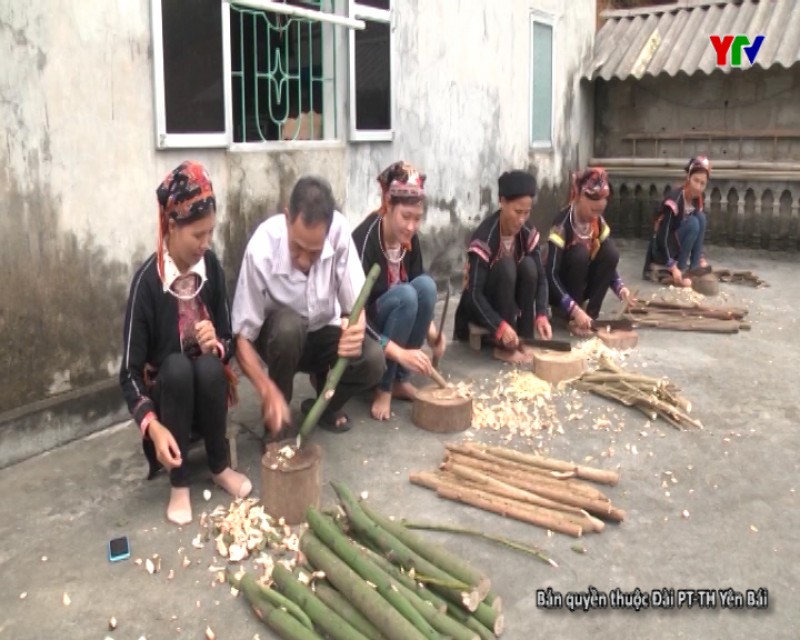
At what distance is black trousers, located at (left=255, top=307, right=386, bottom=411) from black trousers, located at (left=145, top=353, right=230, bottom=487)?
36cm

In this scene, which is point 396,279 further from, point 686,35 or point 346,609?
point 686,35

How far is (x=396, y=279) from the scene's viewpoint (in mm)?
4293

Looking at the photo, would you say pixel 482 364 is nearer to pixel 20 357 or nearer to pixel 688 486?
pixel 688 486

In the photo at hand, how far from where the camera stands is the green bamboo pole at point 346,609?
2301mm

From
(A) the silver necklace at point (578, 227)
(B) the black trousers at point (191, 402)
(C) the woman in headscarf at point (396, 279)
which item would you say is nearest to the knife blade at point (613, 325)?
(A) the silver necklace at point (578, 227)

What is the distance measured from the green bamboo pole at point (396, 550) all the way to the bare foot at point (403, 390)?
1.52 meters

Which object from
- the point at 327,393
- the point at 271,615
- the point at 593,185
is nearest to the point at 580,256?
the point at 593,185

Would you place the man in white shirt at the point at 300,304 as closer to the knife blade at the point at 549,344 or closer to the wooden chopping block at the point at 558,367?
the wooden chopping block at the point at 558,367

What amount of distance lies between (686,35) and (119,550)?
27.9ft

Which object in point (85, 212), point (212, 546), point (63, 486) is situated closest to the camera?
point (212, 546)

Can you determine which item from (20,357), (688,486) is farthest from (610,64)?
(20,357)

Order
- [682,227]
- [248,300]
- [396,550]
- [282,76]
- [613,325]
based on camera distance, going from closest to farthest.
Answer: [396,550]
[248,300]
[282,76]
[613,325]
[682,227]

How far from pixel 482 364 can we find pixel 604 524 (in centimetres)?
217

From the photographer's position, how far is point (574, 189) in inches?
222
